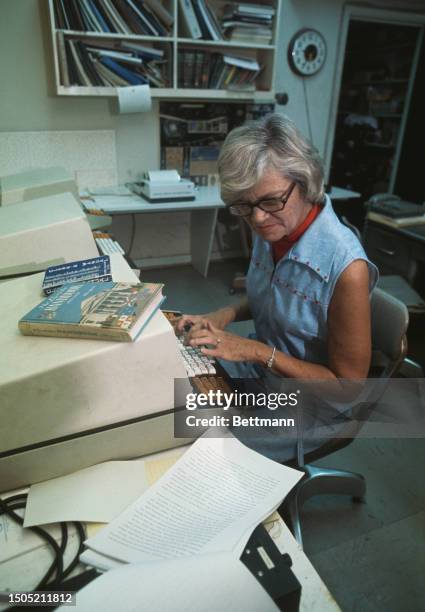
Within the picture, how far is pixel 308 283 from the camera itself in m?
1.14

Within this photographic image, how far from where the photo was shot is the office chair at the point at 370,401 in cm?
117

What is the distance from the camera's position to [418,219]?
8.59 ft

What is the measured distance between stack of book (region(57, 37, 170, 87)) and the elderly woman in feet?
7.09

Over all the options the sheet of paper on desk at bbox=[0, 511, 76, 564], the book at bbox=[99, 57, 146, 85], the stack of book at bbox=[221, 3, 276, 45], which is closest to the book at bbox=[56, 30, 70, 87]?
the book at bbox=[99, 57, 146, 85]

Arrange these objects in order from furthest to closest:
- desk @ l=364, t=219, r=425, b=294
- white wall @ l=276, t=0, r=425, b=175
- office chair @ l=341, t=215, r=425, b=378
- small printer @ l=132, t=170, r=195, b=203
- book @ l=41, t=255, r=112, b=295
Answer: white wall @ l=276, t=0, r=425, b=175, small printer @ l=132, t=170, r=195, b=203, desk @ l=364, t=219, r=425, b=294, office chair @ l=341, t=215, r=425, b=378, book @ l=41, t=255, r=112, b=295

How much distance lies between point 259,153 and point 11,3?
2.72 meters

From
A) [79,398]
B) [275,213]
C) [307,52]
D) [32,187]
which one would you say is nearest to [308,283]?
[275,213]

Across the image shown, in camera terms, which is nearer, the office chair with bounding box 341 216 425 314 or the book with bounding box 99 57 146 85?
the office chair with bounding box 341 216 425 314

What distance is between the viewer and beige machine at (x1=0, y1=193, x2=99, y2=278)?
1.09 metres

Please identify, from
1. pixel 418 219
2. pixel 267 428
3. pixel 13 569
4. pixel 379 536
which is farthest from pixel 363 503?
pixel 418 219

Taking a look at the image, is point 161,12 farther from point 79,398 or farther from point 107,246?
point 79,398

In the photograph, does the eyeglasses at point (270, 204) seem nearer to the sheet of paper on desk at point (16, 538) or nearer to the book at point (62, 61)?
the sheet of paper on desk at point (16, 538)

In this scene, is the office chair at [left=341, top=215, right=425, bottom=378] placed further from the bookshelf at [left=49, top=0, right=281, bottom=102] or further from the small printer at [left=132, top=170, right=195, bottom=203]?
the bookshelf at [left=49, top=0, right=281, bottom=102]

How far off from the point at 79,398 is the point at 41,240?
2.03ft
